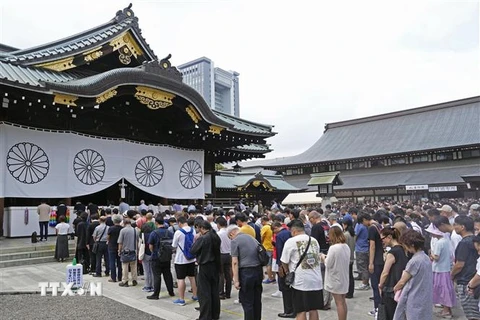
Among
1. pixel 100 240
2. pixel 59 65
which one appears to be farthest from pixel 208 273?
pixel 59 65

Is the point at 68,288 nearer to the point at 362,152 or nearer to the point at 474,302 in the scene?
the point at 474,302

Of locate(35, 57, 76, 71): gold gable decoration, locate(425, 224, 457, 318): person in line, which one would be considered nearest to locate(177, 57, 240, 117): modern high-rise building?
→ locate(35, 57, 76, 71): gold gable decoration

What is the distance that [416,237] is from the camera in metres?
4.05

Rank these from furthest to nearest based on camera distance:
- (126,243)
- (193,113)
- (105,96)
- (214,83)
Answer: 1. (214,83)
2. (193,113)
3. (105,96)
4. (126,243)

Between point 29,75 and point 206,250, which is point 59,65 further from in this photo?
point 206,250

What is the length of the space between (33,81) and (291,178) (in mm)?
32136

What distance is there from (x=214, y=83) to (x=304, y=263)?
71.3 m

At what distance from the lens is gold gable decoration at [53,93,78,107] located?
450 inches

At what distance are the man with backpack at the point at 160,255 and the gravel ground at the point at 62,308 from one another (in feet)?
2.40

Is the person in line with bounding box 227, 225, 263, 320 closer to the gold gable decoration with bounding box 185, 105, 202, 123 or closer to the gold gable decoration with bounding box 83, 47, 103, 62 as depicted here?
the gold gable decoration with bounding box 185, 105, 202, 123

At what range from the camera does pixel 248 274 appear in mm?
5320

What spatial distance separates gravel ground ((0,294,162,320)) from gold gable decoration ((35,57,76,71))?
9.03 meters

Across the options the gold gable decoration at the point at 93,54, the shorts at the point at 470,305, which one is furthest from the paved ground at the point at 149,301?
the gold gable decoration at the point at 93,54

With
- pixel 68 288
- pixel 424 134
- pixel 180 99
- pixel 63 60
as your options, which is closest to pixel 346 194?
pixel 424 134
